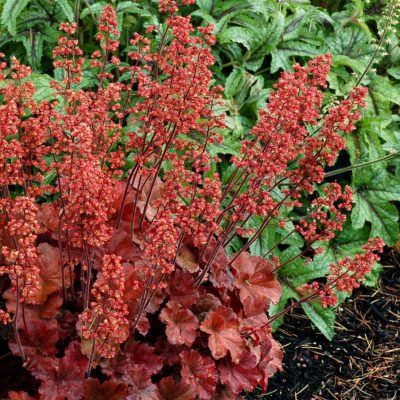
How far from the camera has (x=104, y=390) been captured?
89.0 inches

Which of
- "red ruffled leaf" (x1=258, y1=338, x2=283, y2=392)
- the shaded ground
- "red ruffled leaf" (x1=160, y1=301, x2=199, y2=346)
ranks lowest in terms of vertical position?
the shaded ground

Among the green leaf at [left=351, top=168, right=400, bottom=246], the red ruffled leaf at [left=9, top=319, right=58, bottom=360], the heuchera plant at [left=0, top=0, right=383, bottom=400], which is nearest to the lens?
the heuchera plant at [left=0, top=0, right=383, bottom=400]

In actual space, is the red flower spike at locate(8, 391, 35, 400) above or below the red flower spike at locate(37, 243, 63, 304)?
below

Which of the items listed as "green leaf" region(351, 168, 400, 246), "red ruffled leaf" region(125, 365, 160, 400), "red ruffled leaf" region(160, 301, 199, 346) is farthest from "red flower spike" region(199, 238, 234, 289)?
"green leaf" region(351, 168, 400, 246)

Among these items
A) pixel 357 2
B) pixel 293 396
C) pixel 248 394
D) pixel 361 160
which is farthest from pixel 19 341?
pixel 357 2

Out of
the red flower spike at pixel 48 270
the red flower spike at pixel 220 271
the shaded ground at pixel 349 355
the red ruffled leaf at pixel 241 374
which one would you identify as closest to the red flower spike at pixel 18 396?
the red flower spike at pixel 48 270

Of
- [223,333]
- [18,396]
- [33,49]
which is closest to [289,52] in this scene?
[33,49]

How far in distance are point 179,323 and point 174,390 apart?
26 centimetres

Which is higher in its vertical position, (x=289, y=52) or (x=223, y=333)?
(x=289, y=52)

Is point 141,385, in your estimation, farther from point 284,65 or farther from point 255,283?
point 284,65

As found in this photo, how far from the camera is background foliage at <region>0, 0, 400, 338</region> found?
12.3 ft

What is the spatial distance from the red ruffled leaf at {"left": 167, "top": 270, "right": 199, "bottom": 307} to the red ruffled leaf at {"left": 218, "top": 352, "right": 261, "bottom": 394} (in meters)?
0.31

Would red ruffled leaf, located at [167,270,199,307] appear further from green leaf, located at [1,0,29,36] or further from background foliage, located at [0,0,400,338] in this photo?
green leaf, located at [1,0,29,36]

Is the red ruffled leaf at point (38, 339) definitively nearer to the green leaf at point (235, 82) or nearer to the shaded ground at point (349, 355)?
the shaded ground at point (349, 355)
